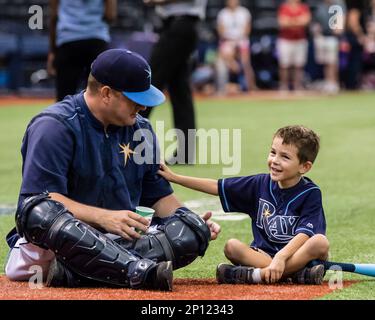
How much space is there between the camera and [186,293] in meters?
4.77

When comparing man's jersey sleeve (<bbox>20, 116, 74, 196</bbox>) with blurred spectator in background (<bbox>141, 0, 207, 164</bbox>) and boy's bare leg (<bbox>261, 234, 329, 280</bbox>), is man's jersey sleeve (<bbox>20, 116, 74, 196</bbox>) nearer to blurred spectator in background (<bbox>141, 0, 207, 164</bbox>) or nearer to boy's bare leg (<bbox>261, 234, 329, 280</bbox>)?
boy's bare leg (<bbox>261, 234, 329, 280</bbox>)

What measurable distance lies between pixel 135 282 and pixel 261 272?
64 cm

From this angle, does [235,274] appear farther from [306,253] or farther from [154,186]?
[154,186]

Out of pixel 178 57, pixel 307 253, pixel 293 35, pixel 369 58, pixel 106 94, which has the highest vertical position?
pixel 106 94

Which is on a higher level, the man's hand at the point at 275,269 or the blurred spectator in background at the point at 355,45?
the man's hand at the point at 275,269

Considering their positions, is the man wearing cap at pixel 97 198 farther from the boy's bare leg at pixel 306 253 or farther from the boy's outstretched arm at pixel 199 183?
the boy's bare leg at pixel 306 253

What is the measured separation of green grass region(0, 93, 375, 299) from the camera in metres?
6.13

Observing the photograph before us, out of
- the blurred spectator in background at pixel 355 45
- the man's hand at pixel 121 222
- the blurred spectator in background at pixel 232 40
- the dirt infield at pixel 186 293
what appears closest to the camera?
the dirt infield at pixel 186 293

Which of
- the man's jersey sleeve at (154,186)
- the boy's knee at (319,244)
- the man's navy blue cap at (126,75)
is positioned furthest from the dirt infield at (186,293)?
the man's navy blue cap at (126,75)

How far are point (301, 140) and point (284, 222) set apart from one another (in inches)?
16.1

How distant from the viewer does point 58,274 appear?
4.93 metres

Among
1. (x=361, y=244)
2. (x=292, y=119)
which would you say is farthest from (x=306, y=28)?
(x=361, y=244)

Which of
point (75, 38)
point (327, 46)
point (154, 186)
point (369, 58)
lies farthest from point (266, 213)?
point (369, 58)

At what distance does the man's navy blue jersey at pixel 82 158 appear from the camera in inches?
196
